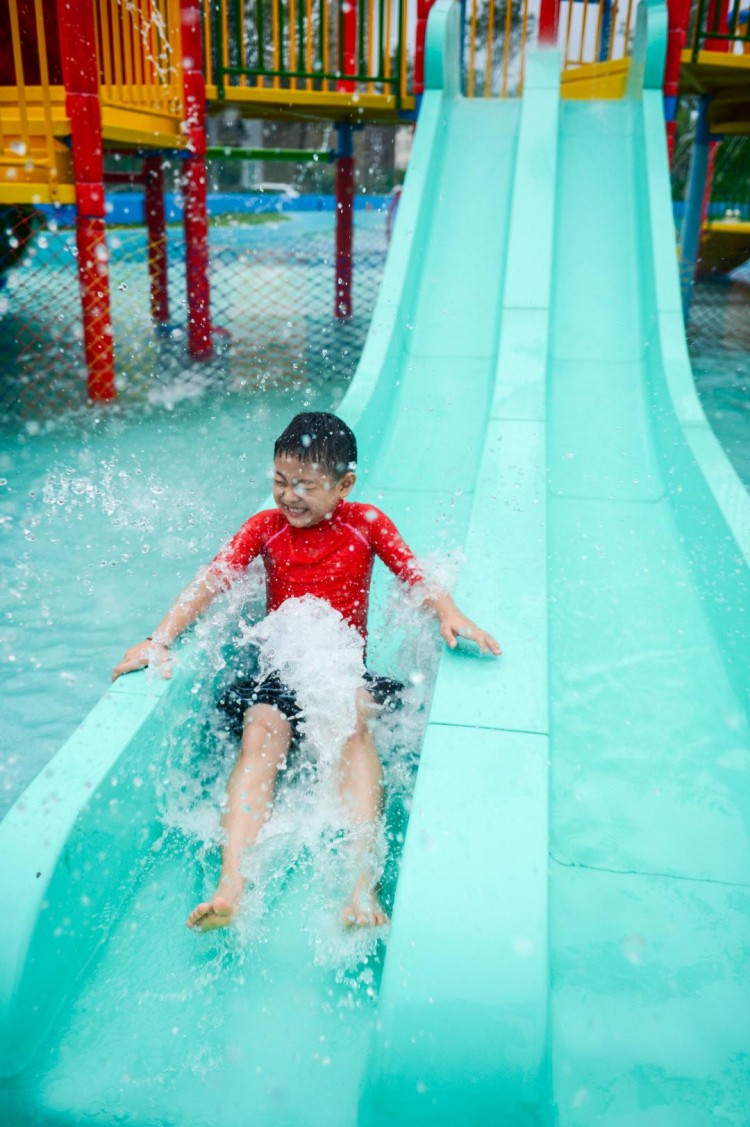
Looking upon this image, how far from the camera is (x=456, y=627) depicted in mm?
2266

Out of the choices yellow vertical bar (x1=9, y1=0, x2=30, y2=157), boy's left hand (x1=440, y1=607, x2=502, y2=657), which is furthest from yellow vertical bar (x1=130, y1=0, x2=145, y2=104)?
boy's left hand (x1=440, y1=607, x2=502, y2=657)

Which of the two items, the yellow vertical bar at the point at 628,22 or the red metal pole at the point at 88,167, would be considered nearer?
the red metal pole at the point at 88,167

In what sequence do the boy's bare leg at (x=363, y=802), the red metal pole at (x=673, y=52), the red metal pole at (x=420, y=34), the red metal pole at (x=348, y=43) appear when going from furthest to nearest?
the red metal pole at (x=348, y=43)
the red metal pole at (x=420, y=34)
the red metal pole at (x=673, y=52)
the boy's bare leg at (x=363, y=802)

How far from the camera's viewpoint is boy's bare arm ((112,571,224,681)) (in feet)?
7.35

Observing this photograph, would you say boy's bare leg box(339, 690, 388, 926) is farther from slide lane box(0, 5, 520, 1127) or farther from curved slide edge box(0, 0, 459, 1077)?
curved slide edge box(0, 0, 459, 1077)

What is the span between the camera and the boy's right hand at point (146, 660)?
223cm

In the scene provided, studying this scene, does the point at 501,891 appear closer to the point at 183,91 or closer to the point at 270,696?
the point at 270,696

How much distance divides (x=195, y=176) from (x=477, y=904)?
250 inches

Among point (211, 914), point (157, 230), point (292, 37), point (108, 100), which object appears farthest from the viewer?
point (157, 230)

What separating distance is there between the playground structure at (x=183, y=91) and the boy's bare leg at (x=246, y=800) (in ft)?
13.3

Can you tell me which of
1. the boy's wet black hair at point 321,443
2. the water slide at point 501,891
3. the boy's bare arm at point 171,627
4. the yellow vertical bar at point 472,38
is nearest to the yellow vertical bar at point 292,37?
the yellow vertical bar at point 472,38

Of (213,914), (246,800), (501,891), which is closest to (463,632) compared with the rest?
(246,800)

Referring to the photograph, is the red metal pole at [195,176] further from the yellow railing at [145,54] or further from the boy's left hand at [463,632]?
the boy's left hand at [463,632]

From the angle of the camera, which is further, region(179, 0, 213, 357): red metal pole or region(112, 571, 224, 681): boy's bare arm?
region(179, 0, 213, 357): red metal pole
